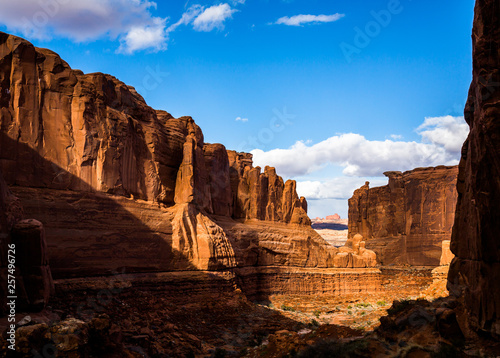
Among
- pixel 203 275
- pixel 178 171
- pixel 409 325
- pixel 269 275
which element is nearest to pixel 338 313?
pixel 269 275

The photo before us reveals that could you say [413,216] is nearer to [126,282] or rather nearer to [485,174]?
[126,282]

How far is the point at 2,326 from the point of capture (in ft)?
41.8

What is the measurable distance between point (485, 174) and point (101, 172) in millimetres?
17646

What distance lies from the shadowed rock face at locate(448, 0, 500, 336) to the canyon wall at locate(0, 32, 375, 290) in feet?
52.4

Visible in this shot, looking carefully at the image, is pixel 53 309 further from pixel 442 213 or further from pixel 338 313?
pixel 442 213

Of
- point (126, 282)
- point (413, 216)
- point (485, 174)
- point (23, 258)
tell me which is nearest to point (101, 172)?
point (126, 282)

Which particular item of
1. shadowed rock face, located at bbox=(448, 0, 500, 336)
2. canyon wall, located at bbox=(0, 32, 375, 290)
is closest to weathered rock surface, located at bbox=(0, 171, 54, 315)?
canyon wall, located at bbox=(0, 32, 375, 290)

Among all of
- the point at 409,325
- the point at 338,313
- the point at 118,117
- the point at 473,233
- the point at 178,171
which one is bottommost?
the point at 338,313

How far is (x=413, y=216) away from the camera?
183 feet

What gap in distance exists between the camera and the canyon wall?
2102 centimetres

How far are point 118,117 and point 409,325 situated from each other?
17038 mm

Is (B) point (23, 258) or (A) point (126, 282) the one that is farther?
(A) point (126, 282)

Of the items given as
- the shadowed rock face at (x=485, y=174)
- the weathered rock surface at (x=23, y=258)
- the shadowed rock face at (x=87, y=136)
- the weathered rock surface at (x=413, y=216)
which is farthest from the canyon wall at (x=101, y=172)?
the weathered rock surface at (x=413, y=216)

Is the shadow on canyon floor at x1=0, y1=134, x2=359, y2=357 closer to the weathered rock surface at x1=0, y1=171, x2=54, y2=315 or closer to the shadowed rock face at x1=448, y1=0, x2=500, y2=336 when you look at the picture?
the weathered rock surface at x1=0, y1=171, x2=54, y2=315
